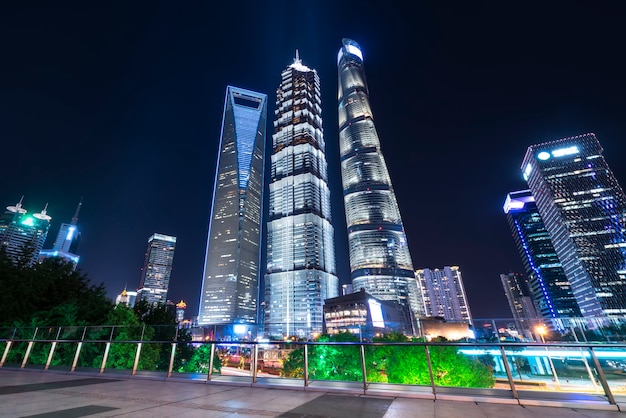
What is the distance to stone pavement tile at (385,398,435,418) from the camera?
174 inches

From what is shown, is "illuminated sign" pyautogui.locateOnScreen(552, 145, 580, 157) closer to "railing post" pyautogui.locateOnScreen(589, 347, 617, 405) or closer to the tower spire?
"railing post" pyautogui.locateOnScreen(589, 347, 617, 405)

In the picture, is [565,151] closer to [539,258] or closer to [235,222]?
[539,258]

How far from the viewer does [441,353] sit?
72.8ft

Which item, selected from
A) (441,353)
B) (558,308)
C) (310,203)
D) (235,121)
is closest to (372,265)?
(310,203)

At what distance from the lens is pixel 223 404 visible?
5.30 metres

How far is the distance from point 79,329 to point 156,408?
1102 cm

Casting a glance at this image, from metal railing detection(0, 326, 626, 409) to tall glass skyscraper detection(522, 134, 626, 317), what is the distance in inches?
5173

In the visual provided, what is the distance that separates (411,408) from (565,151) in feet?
579

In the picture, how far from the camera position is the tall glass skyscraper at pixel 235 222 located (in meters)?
167

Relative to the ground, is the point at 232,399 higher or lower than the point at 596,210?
lower

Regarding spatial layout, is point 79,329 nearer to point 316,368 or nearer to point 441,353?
point 316,368

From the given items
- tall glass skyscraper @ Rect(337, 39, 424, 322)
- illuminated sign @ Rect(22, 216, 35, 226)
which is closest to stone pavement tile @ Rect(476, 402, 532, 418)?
tall glass skyscraper @ Rect(337, 39, 424, 322)

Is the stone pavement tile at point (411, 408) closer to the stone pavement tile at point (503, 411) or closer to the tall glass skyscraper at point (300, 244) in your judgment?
the stone pavement tile at point (503, 411)

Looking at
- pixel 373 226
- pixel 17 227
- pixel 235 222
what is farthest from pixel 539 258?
pixel 17 227
